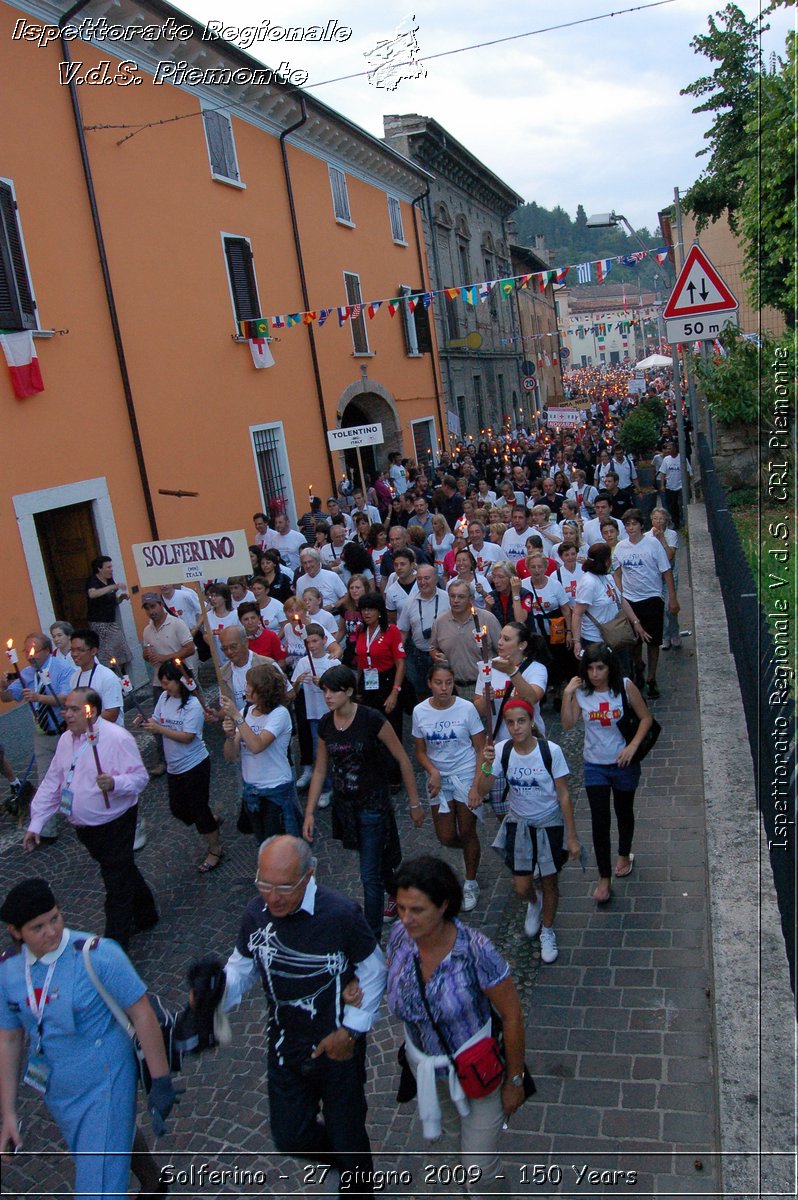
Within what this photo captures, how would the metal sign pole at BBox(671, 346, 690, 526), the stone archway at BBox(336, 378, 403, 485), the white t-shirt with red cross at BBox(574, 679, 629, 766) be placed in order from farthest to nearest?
the stone archway at BBox(336, 378, 403, 485) → the metal sign pole at BBox(671, 346, 690, 526) → the white t-shirt with red cross at BBox(574, 679, 629, 766)

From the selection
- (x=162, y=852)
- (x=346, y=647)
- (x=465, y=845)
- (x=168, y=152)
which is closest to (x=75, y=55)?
(x=168, y=152)

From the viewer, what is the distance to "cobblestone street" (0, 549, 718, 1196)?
151 inches

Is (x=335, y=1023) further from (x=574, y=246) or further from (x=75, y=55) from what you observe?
(x=574, y=246)

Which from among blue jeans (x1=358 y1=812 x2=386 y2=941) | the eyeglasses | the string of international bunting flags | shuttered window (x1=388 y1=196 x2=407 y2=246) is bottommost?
blue jeans (x1=358 y1=812 x2=386 y2=941)

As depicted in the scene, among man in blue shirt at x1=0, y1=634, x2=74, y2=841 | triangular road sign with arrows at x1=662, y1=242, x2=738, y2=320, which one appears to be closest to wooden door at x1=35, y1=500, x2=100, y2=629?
man in blue shirt at x1=0, y1=634, x2=74, y2=841

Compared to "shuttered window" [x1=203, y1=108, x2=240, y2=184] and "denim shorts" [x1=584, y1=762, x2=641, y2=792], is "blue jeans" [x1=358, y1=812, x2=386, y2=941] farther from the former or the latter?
"shuttered window" [x1=203, y1=108, x2=240, y2=184]

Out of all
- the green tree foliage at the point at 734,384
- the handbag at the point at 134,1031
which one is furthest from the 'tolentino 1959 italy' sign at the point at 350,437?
the handbag at the point at 134,1031

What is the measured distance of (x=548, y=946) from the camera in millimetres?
5160

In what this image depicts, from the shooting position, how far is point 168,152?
47.4 feet

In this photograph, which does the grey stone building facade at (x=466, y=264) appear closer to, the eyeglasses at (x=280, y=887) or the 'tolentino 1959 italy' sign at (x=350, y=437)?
the 'tolentino 1959 italy' sign at (x=350, y=437)

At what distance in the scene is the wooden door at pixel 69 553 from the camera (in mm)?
12031

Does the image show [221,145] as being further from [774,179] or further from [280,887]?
[280,887]

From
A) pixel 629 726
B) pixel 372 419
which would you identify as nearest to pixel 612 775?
pixel 629 726

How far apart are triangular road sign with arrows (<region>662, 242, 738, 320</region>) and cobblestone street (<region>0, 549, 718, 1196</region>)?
4205mm
